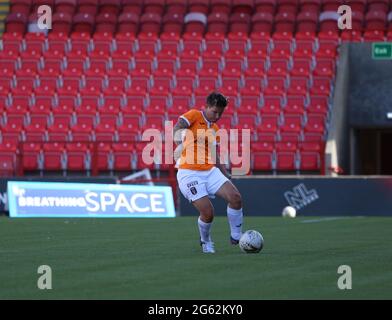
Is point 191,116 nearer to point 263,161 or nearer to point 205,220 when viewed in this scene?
point 205,220

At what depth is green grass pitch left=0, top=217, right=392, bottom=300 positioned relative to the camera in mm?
9797

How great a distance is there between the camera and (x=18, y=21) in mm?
34281

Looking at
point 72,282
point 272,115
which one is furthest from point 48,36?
point 72,282

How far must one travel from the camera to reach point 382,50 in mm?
28875

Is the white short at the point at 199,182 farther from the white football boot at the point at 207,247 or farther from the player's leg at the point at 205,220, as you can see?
the white football boot at the point at 207,247

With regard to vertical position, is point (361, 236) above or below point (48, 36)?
below

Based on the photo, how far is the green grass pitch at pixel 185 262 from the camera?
9.80 m

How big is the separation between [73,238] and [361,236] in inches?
177

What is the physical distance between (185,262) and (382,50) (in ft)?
57.1

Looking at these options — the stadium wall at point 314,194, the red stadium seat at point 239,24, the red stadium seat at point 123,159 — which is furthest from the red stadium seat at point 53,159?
the red stadium seat at point 239,24

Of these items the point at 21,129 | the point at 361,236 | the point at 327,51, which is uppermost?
the point at 327,51

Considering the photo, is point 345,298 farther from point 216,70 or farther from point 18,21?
point 18,21

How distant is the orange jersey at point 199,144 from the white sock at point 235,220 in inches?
25.0

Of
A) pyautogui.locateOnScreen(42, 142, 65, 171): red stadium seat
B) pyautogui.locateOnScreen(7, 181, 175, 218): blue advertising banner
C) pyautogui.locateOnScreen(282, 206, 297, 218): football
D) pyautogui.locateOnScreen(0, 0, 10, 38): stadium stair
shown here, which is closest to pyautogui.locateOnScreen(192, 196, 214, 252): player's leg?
pyautogui.locateOnScreen(7, 181, 175, 218): blue advertising banner
